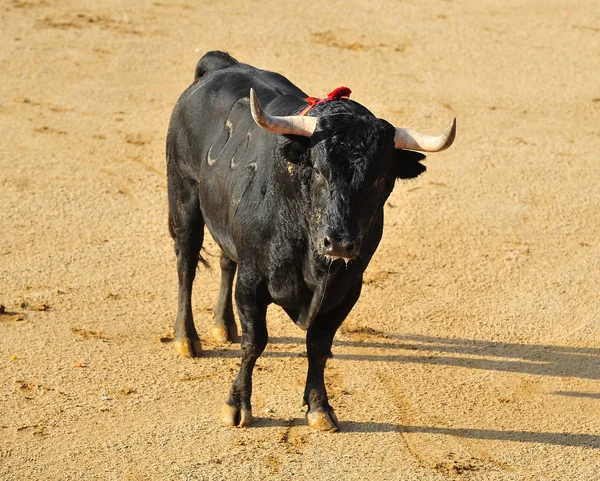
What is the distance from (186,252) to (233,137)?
1.07 metres

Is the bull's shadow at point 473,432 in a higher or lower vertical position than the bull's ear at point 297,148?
lower

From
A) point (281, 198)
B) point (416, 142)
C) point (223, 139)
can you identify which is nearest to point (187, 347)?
point (223, 139)

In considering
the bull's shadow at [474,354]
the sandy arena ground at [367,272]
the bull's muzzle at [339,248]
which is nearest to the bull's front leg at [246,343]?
the sandy arena ground at [367,272]

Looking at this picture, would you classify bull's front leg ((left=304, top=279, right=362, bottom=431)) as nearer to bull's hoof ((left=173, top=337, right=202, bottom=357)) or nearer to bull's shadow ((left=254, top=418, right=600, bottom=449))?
bull's shadow ((left=254, top=418, right=600, bottom=449))

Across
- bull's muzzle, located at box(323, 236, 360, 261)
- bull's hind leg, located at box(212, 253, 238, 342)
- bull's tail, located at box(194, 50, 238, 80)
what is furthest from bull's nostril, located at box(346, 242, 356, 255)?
bull's tail, located at box(194, 50, 238, 80)

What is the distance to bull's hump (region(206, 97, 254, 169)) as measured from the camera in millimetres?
6742

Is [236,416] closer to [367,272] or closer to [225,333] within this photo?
[225,333]

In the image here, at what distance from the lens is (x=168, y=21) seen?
1426 cm

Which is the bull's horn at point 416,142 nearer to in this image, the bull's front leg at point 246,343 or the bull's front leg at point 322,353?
the bull's front leg at point 322,353

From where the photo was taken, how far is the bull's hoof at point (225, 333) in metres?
7.71

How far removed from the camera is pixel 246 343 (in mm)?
6441

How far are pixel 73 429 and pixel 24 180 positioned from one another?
13.9 ft

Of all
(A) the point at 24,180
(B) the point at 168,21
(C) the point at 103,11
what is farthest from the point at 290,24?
(A) the point at 24,180

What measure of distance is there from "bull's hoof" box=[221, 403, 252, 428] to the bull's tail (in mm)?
2634
